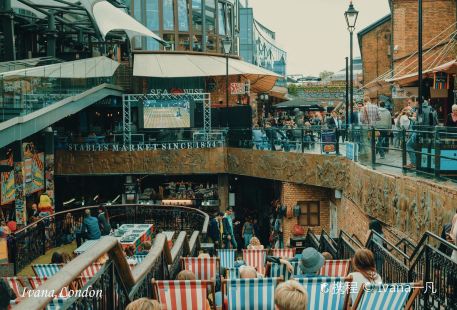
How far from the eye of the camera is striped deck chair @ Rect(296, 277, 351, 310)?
599 centimetres

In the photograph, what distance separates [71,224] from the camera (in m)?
19.8

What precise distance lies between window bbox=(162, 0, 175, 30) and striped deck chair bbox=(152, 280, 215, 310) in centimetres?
3121

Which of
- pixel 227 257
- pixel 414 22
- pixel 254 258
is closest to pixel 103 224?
pixel 227 257

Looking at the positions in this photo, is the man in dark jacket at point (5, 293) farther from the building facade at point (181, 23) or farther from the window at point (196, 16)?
the window at point (196, 16)

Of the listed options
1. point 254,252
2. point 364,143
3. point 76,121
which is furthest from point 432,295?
point 76,121

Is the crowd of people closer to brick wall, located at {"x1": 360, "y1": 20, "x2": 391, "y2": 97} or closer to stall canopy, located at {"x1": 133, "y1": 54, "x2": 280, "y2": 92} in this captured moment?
stall canopy, located at {"x1": 133, "y1": 54, "x2": 280, "y2": 92}

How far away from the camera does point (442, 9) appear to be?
30.0 m

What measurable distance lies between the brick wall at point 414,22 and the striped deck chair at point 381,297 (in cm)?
2479

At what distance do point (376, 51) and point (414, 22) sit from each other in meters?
11.6

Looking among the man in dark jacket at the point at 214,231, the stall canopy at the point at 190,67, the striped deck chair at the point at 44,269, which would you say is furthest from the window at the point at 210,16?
the striped deck chair at the point at 44,269

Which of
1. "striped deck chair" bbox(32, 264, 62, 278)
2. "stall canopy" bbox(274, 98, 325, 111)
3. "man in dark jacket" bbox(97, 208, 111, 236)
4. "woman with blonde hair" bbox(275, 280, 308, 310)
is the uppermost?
"stall canopy" bbox(274, 98, 325, 111)

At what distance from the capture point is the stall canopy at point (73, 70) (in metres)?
16.1

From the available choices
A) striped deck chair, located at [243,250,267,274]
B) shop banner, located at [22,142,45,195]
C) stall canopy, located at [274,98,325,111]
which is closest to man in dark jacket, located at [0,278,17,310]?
striped deck chair, located at [243,250,267,274]

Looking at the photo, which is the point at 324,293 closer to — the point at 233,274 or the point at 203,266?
the point at 233,274
